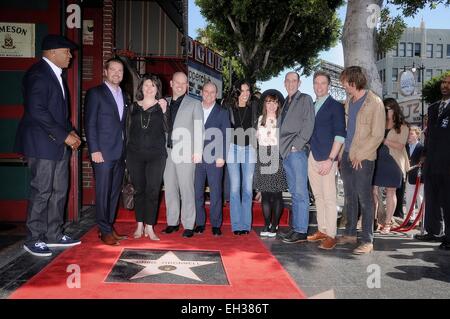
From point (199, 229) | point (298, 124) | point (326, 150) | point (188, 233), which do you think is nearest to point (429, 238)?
point (326, 150)

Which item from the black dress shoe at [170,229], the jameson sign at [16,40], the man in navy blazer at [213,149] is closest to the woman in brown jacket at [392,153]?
the man in navy blazer at [213,149]

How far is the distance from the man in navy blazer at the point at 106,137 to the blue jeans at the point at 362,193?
8.43 ft

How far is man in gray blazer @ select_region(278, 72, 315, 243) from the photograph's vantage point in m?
4.83

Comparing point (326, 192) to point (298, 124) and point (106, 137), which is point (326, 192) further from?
point (106, 137)

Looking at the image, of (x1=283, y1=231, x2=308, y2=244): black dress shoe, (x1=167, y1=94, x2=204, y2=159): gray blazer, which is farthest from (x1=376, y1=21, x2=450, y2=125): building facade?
(x1=167, y1=94, x2=204, y2=159): gray blazer

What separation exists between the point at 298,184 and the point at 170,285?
2.20m

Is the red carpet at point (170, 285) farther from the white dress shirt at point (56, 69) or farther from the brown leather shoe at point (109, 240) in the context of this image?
the white dress shirt at point (56, 69)

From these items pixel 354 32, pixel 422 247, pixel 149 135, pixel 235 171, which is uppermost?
pixel 354 32

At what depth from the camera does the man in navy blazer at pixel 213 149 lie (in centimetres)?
516

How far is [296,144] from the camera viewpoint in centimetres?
484

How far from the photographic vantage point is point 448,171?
5137mm
